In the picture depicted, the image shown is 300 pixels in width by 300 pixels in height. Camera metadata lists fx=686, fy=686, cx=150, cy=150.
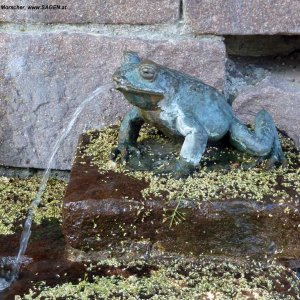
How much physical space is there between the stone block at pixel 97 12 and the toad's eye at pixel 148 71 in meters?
0.45

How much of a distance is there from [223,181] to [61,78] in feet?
2.36

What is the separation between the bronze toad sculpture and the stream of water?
1.03 feet

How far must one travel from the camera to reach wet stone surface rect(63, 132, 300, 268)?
1554mm

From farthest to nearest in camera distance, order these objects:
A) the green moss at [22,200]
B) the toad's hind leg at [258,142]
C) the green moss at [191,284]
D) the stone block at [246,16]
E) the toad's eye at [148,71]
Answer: the stone block at [246,16]
the green moss at [22,200]
the toad's hind leg at [258,142]
the toad's eye at [148,71]
the green moss at [191,284]

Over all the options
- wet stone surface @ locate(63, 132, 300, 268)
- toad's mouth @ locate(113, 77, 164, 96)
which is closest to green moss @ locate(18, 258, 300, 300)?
wet stone surface @ locate(63, 132, 300, 268)

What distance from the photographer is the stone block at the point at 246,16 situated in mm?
1968

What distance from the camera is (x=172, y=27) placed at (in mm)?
2027

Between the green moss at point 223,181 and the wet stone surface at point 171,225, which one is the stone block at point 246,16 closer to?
the green moss at point 223,181

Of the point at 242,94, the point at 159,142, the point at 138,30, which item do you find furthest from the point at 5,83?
the point at 242,94

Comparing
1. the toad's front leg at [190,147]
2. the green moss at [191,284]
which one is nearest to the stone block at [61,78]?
the toad's front leg at [190,147]

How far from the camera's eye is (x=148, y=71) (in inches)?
62.9

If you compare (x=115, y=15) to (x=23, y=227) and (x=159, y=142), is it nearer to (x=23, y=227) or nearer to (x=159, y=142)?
(x=159, y=142)

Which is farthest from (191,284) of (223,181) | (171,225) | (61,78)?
(61,78)

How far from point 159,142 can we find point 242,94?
364mm
